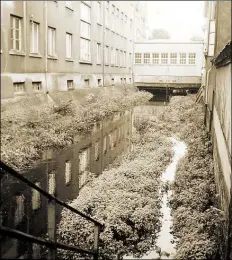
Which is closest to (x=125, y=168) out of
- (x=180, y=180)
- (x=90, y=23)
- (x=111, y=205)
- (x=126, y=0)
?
(x=180, y=180)

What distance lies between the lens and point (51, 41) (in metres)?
4.88

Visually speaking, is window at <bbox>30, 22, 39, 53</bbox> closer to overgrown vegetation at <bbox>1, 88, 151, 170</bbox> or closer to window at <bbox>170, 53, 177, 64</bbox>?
overgrown vegetation at <bbox>1, 88, 151, 170</bbox>

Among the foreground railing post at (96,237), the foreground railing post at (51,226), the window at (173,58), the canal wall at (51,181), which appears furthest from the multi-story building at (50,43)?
the window at (173,58)

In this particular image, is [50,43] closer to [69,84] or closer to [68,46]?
[68,46]

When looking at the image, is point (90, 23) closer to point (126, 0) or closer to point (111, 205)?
point (126, 0)

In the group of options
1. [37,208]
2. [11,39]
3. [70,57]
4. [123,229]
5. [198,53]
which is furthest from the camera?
[198,53]

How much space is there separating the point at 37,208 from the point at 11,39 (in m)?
3.74

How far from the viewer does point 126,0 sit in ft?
15.9

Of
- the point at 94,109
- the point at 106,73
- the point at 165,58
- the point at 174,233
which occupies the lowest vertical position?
the point at 174,233

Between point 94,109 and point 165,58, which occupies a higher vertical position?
point 165,58

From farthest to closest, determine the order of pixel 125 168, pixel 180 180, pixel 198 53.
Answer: pixel 198 53 < pixel 125 168 < pixel 180 180

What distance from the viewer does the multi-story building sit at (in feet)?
12.1

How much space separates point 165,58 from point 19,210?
95.9ft

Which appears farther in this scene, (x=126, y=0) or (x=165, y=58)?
(x=165, y=58)
